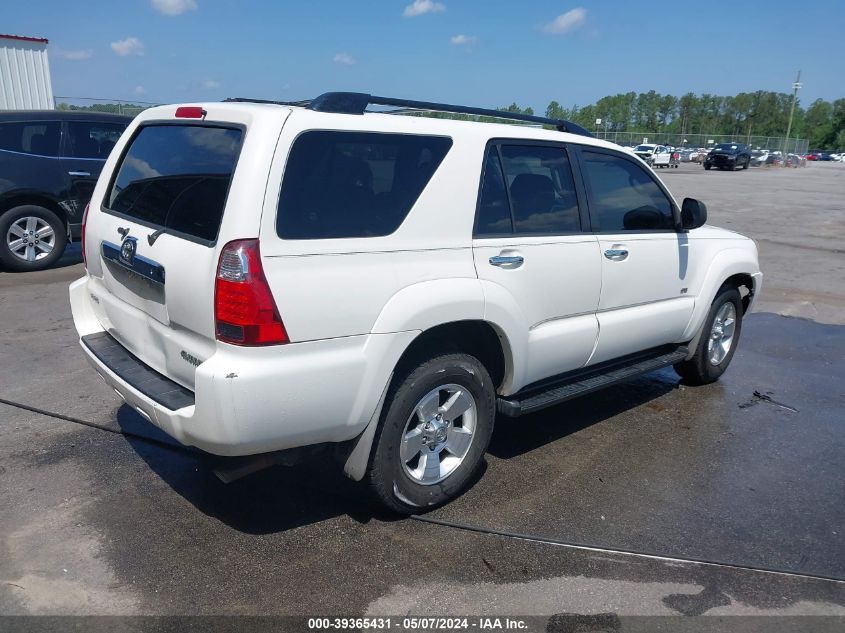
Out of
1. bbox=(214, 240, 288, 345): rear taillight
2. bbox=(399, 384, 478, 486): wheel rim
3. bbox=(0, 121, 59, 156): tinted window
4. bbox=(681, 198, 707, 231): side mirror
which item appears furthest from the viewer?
bbox=(0, 121, 59, 156): tinted window

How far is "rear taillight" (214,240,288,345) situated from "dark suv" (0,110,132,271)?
21.5 ft

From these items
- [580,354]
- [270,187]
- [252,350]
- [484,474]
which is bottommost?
[484,474]

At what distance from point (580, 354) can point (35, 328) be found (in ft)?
16.8

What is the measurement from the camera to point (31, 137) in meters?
8.64

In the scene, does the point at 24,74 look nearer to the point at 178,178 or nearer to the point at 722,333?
the point at 178,178

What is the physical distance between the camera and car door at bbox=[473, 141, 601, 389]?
3631mm

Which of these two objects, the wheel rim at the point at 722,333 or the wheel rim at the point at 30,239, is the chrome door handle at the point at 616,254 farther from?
the wheel rim at the point at 30,239

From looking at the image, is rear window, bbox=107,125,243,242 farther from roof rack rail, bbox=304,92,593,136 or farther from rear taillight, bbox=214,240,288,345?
roof rack rail, bbox=304,92,593,136

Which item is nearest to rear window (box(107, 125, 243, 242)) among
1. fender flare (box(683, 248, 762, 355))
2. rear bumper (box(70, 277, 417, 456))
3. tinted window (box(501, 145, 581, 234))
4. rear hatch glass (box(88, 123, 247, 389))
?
rear hatch glass (box(88, 123, 247, 389))

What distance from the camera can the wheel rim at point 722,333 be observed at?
5.56m

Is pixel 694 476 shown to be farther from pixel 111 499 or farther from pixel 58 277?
pixel 58 277

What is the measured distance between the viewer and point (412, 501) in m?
3.49

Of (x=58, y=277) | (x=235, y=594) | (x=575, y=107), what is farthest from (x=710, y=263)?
(x=575, y=107)

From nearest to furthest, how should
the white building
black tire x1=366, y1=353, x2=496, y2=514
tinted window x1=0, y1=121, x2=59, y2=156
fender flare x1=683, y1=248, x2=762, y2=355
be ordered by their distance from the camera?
black tire x1=366, y1=353, x2=496, y2=514, fender flare x1=683, y1=248, x2=762, y2=355, tinted window x1=0, y1=121, x2=59, y2=156, the white building
